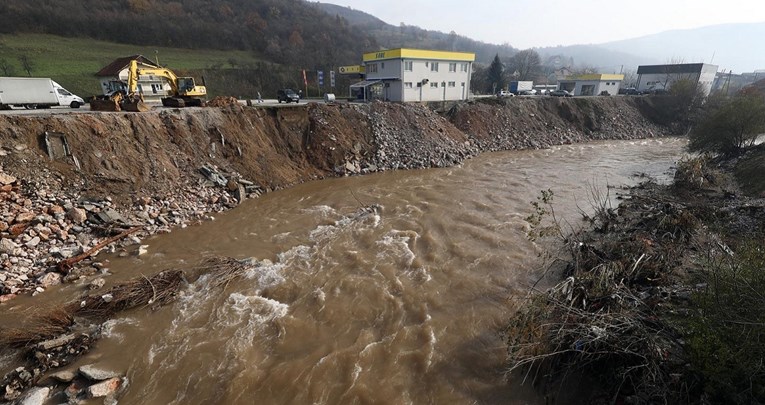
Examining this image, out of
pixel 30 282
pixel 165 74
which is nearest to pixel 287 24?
pixel 165 74

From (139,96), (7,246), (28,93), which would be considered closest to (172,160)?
(139,96)

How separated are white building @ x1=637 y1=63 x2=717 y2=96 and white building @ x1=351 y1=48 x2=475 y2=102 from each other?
31.2m

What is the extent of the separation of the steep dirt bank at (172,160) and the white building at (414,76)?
13.4ft

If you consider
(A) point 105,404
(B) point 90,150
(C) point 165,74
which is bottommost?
(A) point 105,404

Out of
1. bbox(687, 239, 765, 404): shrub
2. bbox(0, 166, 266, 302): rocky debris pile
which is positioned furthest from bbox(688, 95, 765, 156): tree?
bbox(0, 166, 266, 302): rocky debris pile

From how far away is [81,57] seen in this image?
3950cm

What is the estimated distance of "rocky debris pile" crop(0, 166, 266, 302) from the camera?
32.2ft

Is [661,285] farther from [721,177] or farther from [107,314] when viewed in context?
[721,177]

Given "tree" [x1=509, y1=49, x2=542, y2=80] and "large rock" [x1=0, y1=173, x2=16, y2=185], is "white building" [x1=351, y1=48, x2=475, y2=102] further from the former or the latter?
"tree" [x1=509, y1=49, x2=542, y2=80]

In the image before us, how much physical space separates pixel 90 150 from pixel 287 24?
6806cm

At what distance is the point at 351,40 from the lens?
80250 millimetres

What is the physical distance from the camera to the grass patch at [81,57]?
32.7m

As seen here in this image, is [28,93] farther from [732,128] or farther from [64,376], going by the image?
[732,128]

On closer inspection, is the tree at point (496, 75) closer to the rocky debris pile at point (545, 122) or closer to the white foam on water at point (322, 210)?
the rocky debris pile at point (545, 122)
